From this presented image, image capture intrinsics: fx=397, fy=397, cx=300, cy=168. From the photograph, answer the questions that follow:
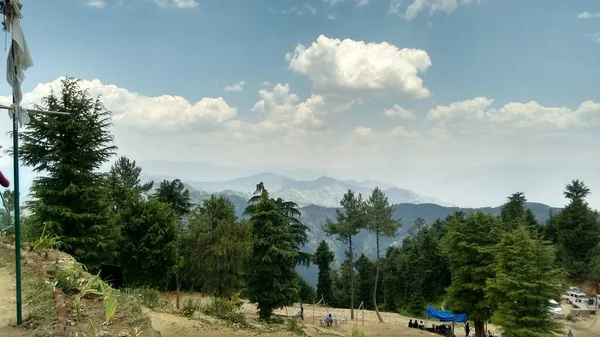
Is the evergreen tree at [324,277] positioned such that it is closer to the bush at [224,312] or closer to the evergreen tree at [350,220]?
the evergreen tree at [350,220]

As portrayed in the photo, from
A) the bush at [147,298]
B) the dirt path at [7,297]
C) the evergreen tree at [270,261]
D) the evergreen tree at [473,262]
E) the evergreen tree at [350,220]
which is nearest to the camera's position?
the dirt path at [7,297]

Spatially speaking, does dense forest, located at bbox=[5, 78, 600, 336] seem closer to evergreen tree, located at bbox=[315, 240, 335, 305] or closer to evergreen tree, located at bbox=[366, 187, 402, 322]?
evergreen tree, located at bbox=[366, 187, 402, 322]

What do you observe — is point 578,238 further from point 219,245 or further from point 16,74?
point 16,74

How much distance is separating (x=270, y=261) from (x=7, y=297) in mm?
17110

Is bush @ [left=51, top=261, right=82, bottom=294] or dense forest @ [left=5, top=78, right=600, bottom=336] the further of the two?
dense forest @ [left=5, top=78, right=600, bottom=336]

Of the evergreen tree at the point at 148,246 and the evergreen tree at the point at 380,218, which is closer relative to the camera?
the evergreen tree at the point at 148,246

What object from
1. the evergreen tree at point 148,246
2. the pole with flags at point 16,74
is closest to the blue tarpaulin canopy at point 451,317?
the evergreen tree at point 148,246

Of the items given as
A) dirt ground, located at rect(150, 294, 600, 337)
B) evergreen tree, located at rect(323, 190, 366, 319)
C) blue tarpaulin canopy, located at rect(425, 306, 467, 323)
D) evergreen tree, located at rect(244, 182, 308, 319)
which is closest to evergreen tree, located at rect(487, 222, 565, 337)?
dirt ground, located at rect(150, 294, 600, 337)

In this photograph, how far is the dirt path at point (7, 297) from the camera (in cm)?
835

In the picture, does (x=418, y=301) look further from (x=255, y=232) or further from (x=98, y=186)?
(x=98, y=186)

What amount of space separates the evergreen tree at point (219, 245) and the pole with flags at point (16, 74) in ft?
68.6

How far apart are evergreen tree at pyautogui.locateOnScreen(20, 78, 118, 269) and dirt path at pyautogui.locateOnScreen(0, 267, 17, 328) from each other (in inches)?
326

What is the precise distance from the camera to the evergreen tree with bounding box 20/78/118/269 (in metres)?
20.0

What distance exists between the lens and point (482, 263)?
27.5 metres
